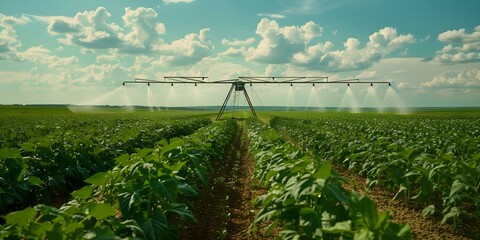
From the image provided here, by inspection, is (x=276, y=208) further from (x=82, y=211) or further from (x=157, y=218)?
(x=82, y=211)

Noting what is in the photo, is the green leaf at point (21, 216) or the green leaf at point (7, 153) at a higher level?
the green leaf at point (7, 153)

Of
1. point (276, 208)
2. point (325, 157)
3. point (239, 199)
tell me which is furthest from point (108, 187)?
point (325, 157)

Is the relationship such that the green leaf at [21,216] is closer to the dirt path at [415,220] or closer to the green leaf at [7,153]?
the green leaf at [7,153]

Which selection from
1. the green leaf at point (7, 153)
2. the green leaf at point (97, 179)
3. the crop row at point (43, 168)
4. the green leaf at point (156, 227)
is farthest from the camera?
Result: the crop row at point (43, 168)

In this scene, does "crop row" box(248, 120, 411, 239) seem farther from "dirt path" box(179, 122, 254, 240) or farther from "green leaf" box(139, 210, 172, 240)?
"dirt path" box(179, 122, 254, 240)

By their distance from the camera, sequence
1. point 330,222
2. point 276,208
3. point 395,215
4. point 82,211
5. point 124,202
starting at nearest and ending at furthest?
point 82,211, point 330,222, point 124,202, point 276,208, point 395,215

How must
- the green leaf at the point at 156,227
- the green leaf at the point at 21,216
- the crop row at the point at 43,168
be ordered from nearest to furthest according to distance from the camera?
the green leaf at the point at 21,216, the green leaf at the point at 156,227, the crop row at the point at 43,168

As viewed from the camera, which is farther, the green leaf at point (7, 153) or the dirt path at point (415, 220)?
the dirt path at point (415, 220)

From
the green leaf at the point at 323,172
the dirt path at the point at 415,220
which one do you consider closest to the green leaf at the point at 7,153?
the green leaf at the point at 323,172

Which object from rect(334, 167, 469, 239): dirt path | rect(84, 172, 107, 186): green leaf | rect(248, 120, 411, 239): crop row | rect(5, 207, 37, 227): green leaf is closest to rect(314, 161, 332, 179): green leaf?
rect(248, 120, 411, 239): crop row
